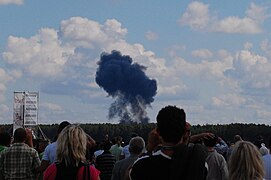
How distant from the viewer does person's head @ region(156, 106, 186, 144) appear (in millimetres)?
4504

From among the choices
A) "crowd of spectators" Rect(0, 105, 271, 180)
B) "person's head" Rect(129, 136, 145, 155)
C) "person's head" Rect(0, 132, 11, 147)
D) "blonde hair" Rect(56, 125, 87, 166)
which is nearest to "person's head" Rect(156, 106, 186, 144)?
"crowd of spectators" Rect(0, 105, 271, 180)

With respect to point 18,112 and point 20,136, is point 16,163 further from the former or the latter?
point 18,112

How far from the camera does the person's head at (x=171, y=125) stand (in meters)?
4.50

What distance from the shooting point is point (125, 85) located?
8781cm

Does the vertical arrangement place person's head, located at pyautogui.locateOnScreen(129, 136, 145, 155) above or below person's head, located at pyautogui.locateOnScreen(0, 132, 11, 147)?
below

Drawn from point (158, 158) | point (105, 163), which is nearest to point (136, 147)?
point (158, 158)

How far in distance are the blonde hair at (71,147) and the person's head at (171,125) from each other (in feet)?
4.90

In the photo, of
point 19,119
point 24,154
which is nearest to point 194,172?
point 24,154

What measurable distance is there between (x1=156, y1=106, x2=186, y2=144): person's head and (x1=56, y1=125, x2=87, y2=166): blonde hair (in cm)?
149

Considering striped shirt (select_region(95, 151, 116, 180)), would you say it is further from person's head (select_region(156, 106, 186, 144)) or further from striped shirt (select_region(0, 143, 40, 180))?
person's head (select_region(156, 106, 186, 144))

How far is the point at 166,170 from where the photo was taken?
14.7 feet

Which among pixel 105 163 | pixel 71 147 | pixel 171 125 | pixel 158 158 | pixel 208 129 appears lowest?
pixel 105 163

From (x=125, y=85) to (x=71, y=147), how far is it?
269ft

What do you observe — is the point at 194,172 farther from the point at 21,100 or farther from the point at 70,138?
the point at 21,100
